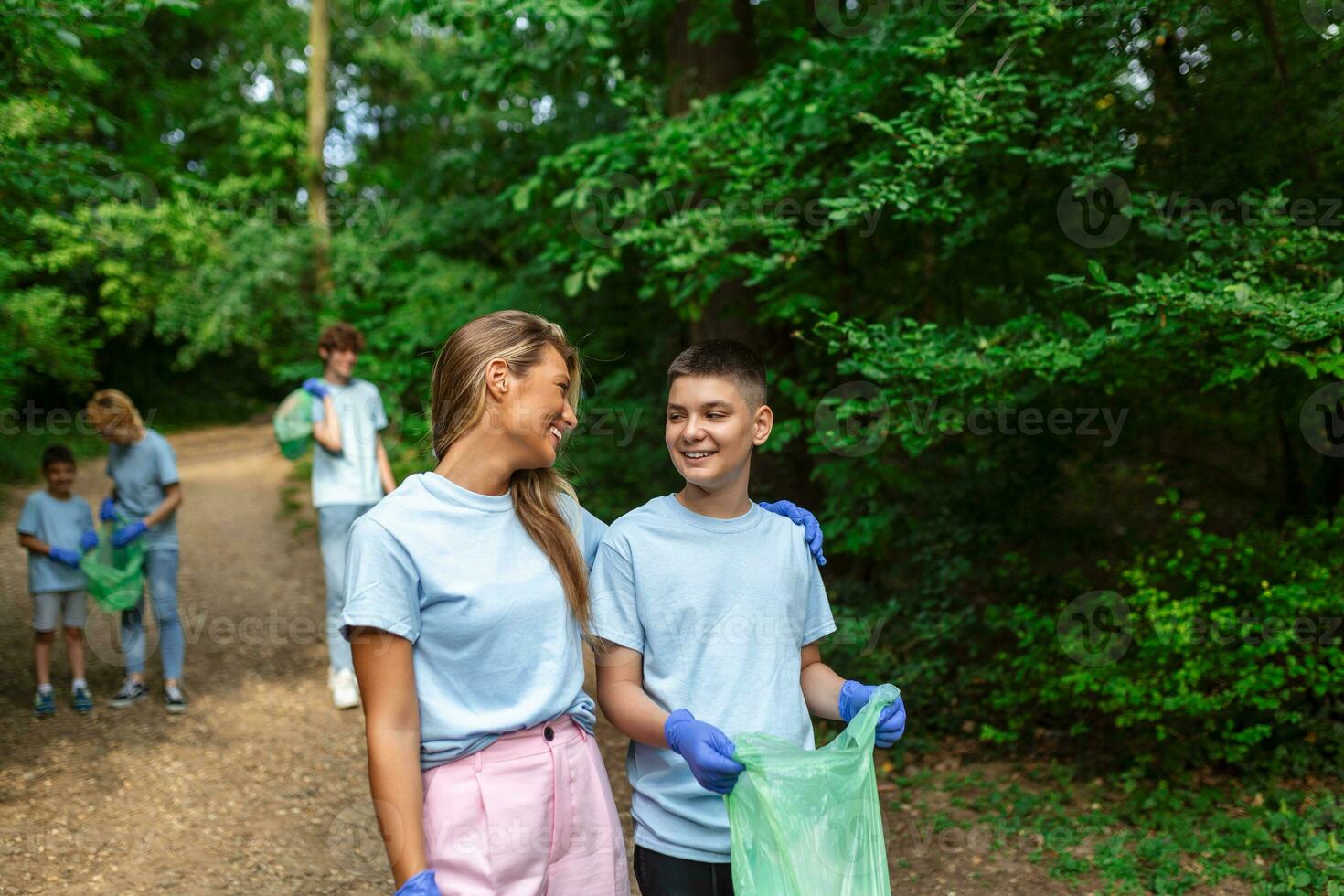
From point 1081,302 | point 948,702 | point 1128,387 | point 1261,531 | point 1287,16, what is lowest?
point 948,702

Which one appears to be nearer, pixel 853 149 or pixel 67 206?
pixel 853 149

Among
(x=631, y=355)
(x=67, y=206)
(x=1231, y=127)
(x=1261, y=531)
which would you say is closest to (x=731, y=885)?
(x=1261, y=531)

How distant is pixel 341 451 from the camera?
5.71 metres

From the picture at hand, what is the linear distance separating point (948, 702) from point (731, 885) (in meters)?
3.81


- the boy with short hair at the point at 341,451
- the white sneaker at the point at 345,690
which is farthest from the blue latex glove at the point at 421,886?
the white sneaker at the point at 345,690

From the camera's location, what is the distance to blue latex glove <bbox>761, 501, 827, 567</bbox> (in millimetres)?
2359

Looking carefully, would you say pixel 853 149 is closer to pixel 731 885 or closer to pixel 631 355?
pixel 631 355

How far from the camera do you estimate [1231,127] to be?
197 inches

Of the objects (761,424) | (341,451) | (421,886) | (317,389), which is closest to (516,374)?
(761,424)

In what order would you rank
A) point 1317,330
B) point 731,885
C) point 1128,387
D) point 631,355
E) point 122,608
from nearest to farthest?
1. point 731,885
2. point 1317,330
3. point 1128,387
4. point 122,608
5. point 631,355

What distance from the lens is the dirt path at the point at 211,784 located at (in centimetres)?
418

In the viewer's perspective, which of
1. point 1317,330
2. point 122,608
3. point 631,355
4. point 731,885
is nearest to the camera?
point 731,885

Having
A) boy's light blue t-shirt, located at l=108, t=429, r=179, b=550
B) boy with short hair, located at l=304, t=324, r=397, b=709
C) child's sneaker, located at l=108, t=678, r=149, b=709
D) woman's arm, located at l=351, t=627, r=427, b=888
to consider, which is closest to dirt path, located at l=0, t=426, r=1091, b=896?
child's sneaker, located at l=108, t=678, r=149, b=709

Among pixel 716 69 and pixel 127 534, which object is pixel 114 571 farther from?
pixel 716 69
